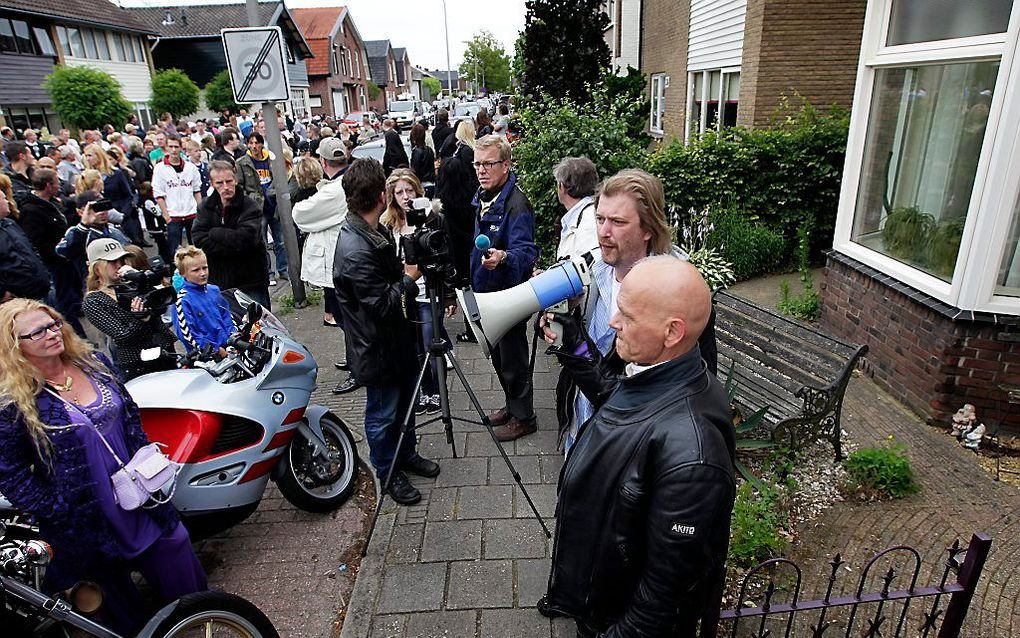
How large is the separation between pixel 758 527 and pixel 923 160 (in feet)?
11.9

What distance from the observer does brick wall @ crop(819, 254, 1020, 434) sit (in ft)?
13.0

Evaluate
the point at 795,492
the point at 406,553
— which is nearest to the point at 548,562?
the point at 406,553

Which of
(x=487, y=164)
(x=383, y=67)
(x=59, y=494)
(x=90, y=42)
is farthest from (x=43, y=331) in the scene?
(x=383, y=67)

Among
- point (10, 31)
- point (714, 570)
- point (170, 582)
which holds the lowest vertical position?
point (170, 582)

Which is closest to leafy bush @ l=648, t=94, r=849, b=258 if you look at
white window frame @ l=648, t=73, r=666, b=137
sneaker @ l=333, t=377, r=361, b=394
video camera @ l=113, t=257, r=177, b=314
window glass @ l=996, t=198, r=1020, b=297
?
window glass @ l=996, t=198, r=1020, b=297

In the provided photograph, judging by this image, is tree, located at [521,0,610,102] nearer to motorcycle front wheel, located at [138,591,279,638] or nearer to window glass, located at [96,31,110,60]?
motorcycle front wheel, located at [138,591,279,638]

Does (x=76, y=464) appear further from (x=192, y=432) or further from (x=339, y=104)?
(x=339, y=104)

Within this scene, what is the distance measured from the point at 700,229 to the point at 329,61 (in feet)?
162

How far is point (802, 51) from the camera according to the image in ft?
28.7

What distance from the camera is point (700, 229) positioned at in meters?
7.82

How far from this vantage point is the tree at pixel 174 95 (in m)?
29.3

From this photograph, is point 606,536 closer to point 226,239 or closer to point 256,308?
point 256,308

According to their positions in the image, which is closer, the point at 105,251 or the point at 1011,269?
the point at 1011,269

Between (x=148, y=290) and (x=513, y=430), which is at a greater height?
(x=148, y=290)
